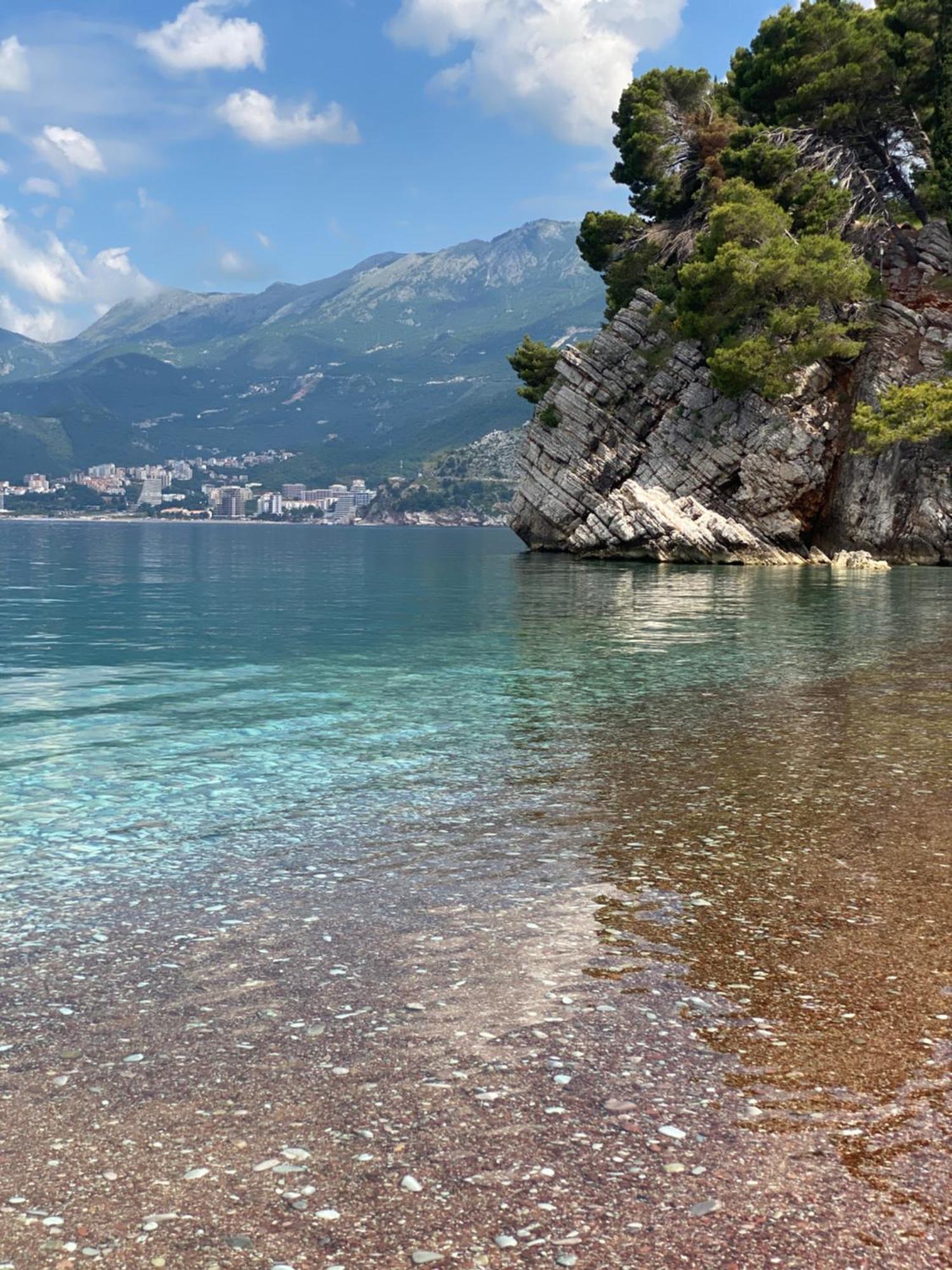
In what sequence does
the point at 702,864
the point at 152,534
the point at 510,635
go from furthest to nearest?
the point at 152,534 < the point at 510,635 < the point at 702,864

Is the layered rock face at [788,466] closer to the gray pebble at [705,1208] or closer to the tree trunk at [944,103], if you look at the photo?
the tree trunk at [944,103]

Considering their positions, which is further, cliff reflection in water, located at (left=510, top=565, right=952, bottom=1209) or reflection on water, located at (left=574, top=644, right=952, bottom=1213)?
cliff reflection in water, located at (left=510, top=565, right=952, bottom=1209)

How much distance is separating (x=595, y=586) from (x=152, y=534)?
132439mm

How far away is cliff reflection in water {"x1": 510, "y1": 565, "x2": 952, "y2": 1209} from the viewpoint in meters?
6.00

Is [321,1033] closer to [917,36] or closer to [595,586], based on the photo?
[595,586]

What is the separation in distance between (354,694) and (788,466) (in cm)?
5374

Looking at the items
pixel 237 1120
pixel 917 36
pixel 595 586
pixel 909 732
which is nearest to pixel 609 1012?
pixel 237 1120

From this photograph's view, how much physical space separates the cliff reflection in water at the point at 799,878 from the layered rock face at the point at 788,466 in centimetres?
4608

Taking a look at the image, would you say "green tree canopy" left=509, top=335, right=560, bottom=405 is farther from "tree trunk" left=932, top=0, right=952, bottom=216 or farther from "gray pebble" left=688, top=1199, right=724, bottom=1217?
"gray pebble" left=688, top=1199, right=724, bottom=1217

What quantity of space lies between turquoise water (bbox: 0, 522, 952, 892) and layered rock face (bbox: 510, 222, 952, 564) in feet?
53.3

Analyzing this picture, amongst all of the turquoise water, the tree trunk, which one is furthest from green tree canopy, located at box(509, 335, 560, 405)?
the turquoise water

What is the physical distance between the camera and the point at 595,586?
50.4 metres

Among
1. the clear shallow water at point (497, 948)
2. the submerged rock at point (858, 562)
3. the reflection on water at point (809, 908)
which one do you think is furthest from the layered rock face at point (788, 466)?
the reflection on water at point (809, 908)

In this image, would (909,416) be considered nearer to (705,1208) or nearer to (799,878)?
(799,878)
